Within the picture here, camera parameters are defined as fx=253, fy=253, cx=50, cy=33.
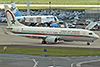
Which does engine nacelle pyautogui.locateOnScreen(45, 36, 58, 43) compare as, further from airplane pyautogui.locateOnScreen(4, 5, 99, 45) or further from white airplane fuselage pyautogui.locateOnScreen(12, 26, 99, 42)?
white airplane fuselage pyautogui.locateOnScreen(12, 26, 99, 42)

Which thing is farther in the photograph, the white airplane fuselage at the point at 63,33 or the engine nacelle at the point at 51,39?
the engine nacelle at the point at 51,39

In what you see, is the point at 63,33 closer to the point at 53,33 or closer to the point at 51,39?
the point at 53,33

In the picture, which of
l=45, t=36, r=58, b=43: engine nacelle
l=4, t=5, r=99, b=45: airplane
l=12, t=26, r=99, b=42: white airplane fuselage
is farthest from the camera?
l=45, t=36, r=58, b=43: engine nacelle

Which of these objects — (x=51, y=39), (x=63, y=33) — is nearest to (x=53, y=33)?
(x=51, y=39)

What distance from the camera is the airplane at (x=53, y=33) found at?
2329 inches

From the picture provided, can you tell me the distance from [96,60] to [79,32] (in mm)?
19810

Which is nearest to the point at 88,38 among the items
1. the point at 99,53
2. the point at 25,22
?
the point at 99,53

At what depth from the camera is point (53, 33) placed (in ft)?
203

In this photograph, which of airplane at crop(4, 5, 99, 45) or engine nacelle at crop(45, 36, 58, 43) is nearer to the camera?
airplane at crop(4, 5, 99, 45)

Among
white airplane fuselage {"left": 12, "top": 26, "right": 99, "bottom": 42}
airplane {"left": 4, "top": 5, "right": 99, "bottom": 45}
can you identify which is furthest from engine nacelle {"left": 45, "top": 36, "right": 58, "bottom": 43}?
white airplane fuselage {"left": 12, "top": 26, "right": 99, "bottom": 42}

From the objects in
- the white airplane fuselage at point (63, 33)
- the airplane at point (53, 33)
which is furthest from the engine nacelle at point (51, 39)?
the white airplane fuselage at point (63, 33)

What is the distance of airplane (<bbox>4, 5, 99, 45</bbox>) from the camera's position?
59.2m

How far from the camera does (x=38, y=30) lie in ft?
207

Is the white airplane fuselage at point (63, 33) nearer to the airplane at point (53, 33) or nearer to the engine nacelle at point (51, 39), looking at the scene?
the airplane at point (53, 33)
